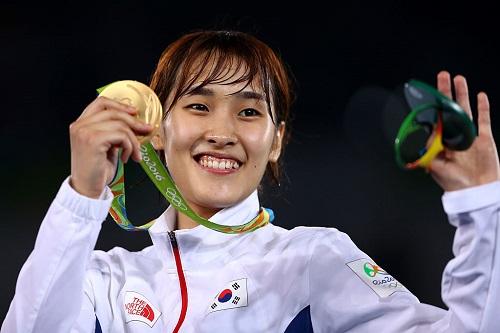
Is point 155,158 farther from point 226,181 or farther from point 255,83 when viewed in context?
point 255,83

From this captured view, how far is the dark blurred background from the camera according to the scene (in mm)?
3025

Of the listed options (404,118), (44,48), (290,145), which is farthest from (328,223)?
(404,118)

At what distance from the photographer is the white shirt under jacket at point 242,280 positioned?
4.85 feet

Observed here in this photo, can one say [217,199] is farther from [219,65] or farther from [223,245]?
[219,65]

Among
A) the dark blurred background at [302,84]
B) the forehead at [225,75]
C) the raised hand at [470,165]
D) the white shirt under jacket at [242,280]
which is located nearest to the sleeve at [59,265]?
the white shirt under jacket at [242,280]

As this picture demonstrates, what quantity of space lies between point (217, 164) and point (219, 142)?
0.17ft

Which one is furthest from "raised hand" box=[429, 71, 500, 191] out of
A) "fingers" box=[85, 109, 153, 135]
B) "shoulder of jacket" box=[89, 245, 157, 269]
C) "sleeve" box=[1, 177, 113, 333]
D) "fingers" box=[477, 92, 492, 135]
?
"shoulder of jacket" box=[89, 245, 157, 269]

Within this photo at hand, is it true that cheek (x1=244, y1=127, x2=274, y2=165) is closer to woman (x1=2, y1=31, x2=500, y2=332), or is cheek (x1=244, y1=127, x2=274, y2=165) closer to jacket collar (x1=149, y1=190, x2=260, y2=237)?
woman (x1=2, y1=31, x2=500, y2=332)

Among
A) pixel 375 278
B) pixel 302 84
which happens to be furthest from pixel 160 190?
pixel 302 84

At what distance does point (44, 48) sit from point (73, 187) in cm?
176

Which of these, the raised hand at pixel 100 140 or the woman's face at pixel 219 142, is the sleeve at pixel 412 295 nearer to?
the woman's face at pixel 219 142

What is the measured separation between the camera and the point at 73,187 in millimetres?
1613

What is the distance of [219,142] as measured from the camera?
80.3 inches

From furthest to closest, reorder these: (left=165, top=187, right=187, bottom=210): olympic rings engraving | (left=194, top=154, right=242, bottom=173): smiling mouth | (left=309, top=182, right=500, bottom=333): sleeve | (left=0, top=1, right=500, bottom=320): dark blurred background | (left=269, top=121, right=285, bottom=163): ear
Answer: (left=0, top=1, right=500, bottom=320): dark blurred background
(left=269, top=121, right=285, bottom=163): ear
(left=194, top=154, right=242, bottom=173): smiling mouth
(left=165, top=187, right=187, bottom=210): olympic rings engraving
(left=309, top=182, right=500, bottom=333): sleeve
